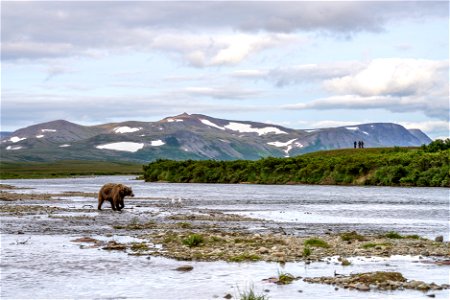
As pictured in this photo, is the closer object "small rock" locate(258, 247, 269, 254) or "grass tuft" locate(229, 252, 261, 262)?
"grass tuft" locate(229, 252, 261, 262)

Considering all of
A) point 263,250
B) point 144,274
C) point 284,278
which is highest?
point 263,250

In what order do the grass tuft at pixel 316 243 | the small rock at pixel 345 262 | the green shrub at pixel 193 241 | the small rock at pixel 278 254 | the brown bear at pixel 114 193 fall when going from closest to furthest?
the small rock at pixel 345 262
the small rock at pixel 278 254
the grass tuft at pixel 316 243
the green shrub at pixel 193 241
the brown bear at pixel 114 193

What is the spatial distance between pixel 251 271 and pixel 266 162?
370ft

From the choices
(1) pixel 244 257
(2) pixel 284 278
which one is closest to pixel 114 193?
(1) pixel 244 257

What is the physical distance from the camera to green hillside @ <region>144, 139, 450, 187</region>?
105 metres

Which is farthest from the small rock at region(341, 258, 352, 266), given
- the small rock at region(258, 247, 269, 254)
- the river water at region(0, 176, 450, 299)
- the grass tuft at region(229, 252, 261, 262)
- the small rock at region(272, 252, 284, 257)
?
the small rock at region(258, 247, 269, 254)

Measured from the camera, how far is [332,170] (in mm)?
120375

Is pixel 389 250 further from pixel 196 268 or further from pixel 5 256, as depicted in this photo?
pixel 5 256

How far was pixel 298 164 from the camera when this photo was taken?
129875 millimetres

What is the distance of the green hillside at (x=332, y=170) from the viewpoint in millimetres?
105062

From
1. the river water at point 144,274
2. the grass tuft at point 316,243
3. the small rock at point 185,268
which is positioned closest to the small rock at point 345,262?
the river water at point 144,274

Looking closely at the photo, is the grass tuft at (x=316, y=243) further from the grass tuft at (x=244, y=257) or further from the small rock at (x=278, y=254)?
the grass tuft at (x=244, y=257)

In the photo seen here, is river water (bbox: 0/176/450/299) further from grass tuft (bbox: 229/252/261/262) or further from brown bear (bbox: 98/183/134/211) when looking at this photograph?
brown bear (bbox: 98/183/134/211)

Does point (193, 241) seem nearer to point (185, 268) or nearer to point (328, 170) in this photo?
point (185, 268)
